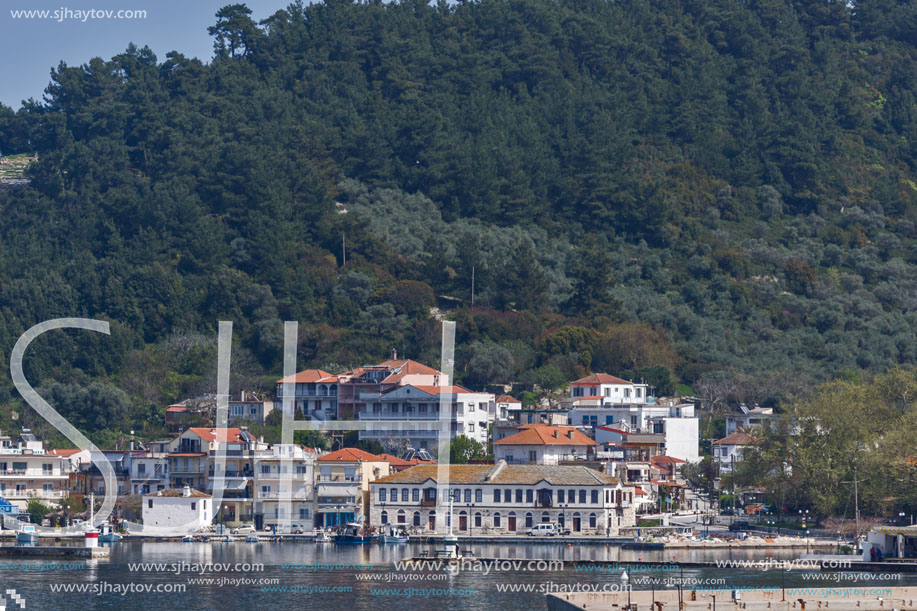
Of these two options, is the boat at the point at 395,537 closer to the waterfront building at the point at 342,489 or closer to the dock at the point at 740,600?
the waterfront building at the point at 342,489

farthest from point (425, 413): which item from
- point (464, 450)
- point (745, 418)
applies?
point (745, 418)

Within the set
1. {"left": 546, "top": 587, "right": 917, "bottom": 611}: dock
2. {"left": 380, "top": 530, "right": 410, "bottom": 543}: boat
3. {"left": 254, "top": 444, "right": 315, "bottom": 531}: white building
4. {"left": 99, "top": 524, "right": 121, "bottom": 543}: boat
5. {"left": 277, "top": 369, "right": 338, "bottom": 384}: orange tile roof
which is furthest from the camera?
{"left": 277, "top": 369, "right": 338, "bottom": 384}: orange tile roof

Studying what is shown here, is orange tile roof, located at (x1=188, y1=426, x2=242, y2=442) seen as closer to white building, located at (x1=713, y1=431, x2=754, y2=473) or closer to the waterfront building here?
the waterfront building

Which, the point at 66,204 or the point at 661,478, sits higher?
the point at 66,204

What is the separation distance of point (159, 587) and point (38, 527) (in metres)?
25.9

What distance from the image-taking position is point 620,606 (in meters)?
45.0

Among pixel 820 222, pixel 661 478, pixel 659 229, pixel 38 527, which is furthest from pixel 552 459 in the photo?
pixel 820 222

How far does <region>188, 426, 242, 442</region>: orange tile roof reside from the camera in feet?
302

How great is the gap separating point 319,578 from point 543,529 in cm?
2167

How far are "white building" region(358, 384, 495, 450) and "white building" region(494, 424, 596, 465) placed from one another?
8.64 meters

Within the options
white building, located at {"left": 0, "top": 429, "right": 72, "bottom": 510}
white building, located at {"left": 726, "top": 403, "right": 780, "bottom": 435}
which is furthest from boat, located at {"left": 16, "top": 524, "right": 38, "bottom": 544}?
white building, located at {"left": 726, "top": 403, "right": 780, "bottom": 435}

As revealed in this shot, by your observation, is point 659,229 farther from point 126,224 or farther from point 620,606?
point 620,606

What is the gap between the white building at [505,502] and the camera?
8425 cm

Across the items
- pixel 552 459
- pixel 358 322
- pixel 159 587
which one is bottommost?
pixel 159 587
